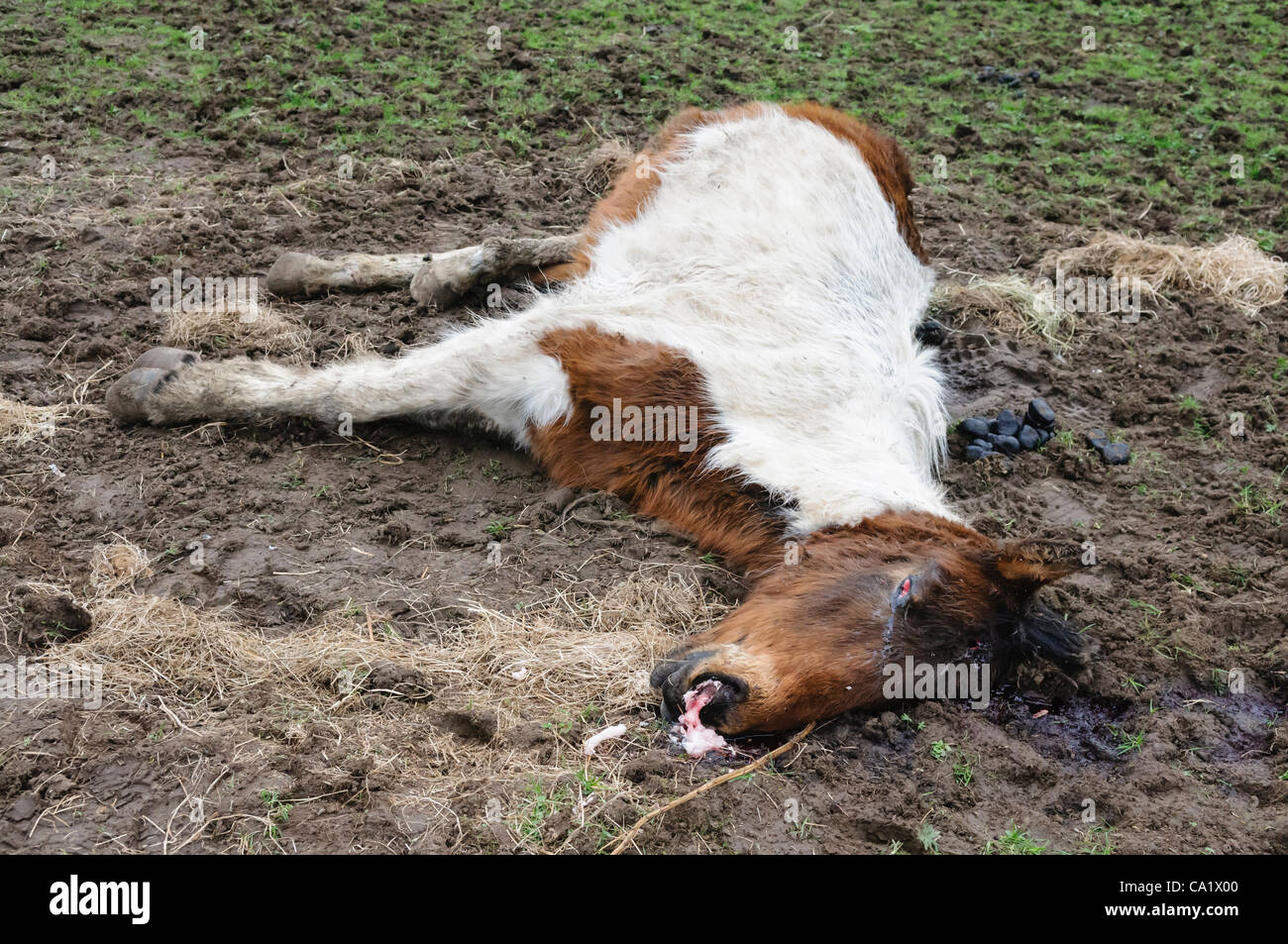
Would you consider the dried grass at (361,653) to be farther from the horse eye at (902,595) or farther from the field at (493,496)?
the horse eye at (902,595)

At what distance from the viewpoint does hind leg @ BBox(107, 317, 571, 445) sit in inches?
176

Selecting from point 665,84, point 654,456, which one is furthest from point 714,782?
point 665,84

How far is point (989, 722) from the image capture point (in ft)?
11.5

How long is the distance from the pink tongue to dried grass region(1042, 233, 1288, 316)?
4.36 m

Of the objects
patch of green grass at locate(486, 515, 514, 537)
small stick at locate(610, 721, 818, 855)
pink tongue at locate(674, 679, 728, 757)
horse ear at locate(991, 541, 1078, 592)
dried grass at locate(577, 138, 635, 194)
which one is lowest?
small stick at locate(610, 721, 818, 855)

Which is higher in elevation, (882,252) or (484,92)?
(484,92)

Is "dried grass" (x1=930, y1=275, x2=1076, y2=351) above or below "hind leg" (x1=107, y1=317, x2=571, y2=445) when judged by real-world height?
above

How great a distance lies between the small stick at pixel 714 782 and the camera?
285 centimetres

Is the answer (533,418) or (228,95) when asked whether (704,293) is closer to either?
(533,418)

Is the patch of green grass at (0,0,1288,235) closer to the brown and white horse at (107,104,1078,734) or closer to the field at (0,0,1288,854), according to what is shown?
the field at (0,0,1288,854)

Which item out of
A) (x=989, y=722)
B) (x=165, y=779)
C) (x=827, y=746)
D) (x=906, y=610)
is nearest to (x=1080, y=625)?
(x=989, y=722)

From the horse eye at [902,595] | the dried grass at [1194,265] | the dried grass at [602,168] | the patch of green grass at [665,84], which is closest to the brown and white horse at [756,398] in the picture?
the horse eye at [902,595]

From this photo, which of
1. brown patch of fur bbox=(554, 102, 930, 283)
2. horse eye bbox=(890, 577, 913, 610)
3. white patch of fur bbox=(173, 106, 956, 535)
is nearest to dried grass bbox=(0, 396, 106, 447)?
white patch of fur bbox=(173, 106, 956, 535)
